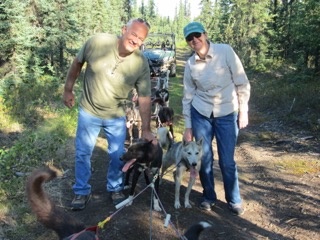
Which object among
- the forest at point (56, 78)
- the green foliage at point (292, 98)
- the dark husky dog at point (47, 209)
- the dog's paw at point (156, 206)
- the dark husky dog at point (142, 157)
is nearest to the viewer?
the dark husky dog at point (47, 209)

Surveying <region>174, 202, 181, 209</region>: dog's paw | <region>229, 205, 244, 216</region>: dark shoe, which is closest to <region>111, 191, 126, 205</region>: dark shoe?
A: <region>174, 202, 181, 209</region>: dog's paw

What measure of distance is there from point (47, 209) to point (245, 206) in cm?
308

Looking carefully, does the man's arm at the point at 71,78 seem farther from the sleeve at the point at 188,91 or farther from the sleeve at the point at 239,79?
the sleeve at the point at 239,79

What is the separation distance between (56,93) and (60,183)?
25.2 ft

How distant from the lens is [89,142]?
434 cm

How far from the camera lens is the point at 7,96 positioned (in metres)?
11.0

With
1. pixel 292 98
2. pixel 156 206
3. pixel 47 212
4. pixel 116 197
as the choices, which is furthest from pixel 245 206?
pixel 292 98

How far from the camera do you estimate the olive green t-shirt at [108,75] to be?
4.05m

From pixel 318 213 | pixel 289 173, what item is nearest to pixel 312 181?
pixel 289 173

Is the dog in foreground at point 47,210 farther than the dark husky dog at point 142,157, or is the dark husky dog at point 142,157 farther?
the dark husky dog at point 142,157

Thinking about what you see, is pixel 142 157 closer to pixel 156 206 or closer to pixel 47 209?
pixel 156 206

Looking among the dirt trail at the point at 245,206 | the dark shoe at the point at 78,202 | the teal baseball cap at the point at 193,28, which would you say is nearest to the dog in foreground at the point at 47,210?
the dirt trail at the point at 245,206

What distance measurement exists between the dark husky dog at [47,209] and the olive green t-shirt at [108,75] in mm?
1738

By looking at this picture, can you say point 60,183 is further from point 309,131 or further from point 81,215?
point 309,131
